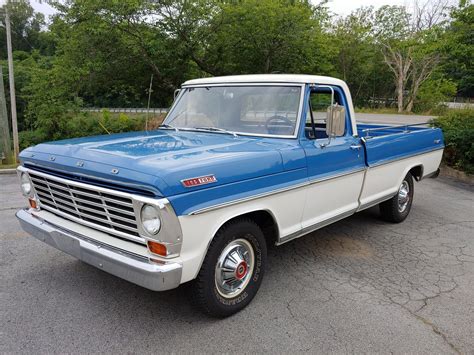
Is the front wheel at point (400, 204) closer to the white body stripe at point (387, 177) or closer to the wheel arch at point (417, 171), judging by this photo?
the wheel arch at point (417, 171)

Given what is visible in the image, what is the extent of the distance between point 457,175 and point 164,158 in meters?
8.37

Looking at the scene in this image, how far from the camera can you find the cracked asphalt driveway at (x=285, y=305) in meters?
2.92

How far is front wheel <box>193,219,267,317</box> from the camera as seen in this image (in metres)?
3.01

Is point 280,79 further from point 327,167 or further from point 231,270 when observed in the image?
point 231,270

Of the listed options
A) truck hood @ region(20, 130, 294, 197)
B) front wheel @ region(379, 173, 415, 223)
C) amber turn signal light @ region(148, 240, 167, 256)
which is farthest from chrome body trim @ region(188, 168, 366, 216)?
front wheel @ region(379, 173, 415, 223)

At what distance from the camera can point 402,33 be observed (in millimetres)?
29609

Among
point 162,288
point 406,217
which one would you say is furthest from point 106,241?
point 406,217

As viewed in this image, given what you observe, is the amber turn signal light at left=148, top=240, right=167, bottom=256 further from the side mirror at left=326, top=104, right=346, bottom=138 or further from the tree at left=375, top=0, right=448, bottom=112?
the tree at left=375, top=0, right=448, bottom=112

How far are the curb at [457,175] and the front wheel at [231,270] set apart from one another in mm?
7325

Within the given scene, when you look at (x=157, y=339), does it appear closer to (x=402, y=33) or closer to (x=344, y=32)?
(x=402, y=33)

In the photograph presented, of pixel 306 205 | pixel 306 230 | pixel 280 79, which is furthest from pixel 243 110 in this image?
pixel 306 230

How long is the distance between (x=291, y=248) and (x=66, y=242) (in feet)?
8.54

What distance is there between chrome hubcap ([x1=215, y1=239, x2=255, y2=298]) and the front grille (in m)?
0.71

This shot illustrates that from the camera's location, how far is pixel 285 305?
3.45 meters
